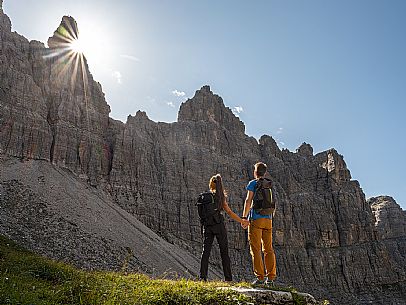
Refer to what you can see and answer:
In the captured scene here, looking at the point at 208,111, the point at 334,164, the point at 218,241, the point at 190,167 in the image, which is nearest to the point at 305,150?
the point at 334,164

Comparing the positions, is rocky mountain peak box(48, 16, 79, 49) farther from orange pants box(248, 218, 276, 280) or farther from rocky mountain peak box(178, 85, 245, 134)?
orange pants box(248, 218, 276, 280)

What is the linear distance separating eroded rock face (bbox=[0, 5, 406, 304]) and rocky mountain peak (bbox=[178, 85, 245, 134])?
0.33m

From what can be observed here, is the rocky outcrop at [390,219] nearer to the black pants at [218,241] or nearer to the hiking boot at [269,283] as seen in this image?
the black pants at [218,241]

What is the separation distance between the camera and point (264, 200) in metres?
10.3

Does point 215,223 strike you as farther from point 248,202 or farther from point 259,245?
point 259,245

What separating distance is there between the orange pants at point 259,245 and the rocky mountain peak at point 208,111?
92.8 metres

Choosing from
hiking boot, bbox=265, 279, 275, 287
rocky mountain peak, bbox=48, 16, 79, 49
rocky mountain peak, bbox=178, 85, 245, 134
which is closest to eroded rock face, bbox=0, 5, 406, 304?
rocky mountain peak, bbox=178, 85, 245, 134

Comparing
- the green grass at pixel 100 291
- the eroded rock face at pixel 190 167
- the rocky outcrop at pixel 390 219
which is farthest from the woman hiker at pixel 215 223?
the rocky outcrop at pixel 390 219

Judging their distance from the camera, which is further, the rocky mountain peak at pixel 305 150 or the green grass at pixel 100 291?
the rocky mountain peak at pixel 305 150

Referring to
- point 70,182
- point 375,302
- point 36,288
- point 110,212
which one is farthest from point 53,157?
point 375,302

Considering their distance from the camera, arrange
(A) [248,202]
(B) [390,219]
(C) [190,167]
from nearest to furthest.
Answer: (A) [248,202]
(C) [190,167]
(B) [390,219]

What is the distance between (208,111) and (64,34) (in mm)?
41193

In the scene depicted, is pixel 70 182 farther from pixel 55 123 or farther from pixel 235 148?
pixel 235 148

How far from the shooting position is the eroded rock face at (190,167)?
67500 mm
